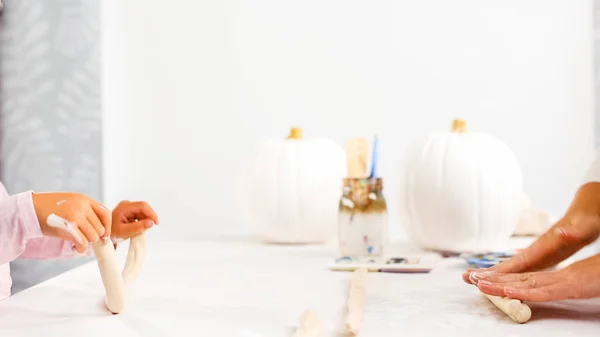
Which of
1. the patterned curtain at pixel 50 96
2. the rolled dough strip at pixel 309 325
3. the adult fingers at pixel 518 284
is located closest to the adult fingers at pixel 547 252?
the adult fingers at pixel 518 284

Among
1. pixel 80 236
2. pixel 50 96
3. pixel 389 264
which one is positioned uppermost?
pixel 50 96

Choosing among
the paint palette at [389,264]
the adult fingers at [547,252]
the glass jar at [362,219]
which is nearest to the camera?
the adult fingers at [547,252]

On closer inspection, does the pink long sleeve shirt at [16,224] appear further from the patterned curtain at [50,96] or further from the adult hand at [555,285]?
the patterned curtain at [50,96]

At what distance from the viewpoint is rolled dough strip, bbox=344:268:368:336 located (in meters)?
0.66

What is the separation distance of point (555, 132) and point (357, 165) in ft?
2.39

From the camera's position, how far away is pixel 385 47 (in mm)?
1889

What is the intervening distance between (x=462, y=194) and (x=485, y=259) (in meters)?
0.17

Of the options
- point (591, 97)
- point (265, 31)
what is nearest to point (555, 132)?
point (591, 97)

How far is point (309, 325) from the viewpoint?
2.22 ft

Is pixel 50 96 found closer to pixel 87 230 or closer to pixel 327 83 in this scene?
pixel 327 83

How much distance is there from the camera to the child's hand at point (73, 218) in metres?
0.72

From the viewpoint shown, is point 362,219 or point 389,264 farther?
point 362,219

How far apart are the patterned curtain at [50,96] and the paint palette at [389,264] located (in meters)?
0.98

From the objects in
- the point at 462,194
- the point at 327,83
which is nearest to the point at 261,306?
the point at 462,194
